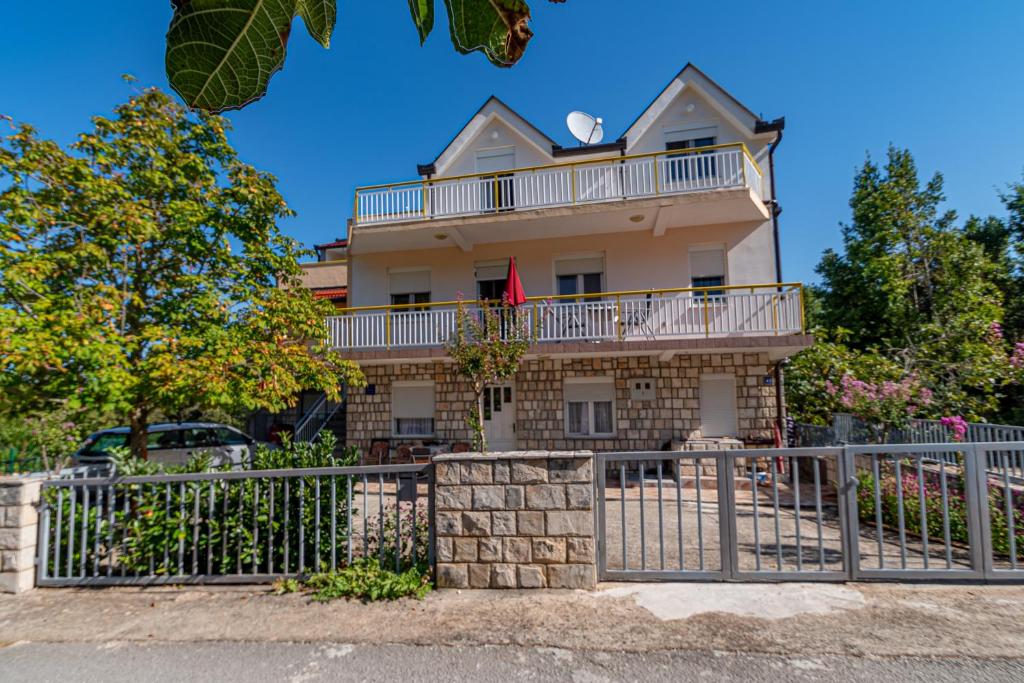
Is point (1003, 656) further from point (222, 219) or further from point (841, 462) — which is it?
point (222, 219)

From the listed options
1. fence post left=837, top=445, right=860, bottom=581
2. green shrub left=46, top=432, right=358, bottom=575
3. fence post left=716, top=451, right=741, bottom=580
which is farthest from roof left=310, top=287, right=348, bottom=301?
fence post left=837, top=445, right=860, bottom=581

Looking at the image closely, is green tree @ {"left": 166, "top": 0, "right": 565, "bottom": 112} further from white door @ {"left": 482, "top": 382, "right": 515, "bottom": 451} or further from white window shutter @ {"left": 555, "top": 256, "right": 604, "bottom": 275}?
white window shutter @ {"left": 555, "top": 256, "right": 604, "bottom": 275}

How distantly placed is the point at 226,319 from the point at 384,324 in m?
5.74

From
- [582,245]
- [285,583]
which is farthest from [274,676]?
[582,245]

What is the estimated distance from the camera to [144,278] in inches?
274

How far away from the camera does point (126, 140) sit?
6.79 m

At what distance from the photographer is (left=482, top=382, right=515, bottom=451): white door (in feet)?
43.5

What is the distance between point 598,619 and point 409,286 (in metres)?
12.2

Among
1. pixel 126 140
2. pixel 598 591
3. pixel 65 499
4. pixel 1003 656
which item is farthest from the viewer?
pixel 126 140

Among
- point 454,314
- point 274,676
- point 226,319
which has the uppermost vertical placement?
point 454,314

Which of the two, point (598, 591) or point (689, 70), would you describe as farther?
point (689, 70)

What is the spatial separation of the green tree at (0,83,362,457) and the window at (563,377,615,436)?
6900 mm

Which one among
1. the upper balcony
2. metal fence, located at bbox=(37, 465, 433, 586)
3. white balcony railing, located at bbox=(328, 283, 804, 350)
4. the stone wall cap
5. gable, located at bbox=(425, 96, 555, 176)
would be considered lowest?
metal fence, located at bbox=(37, 465, 433, 586)

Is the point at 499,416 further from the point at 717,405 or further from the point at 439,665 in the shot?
the point at 439,665
